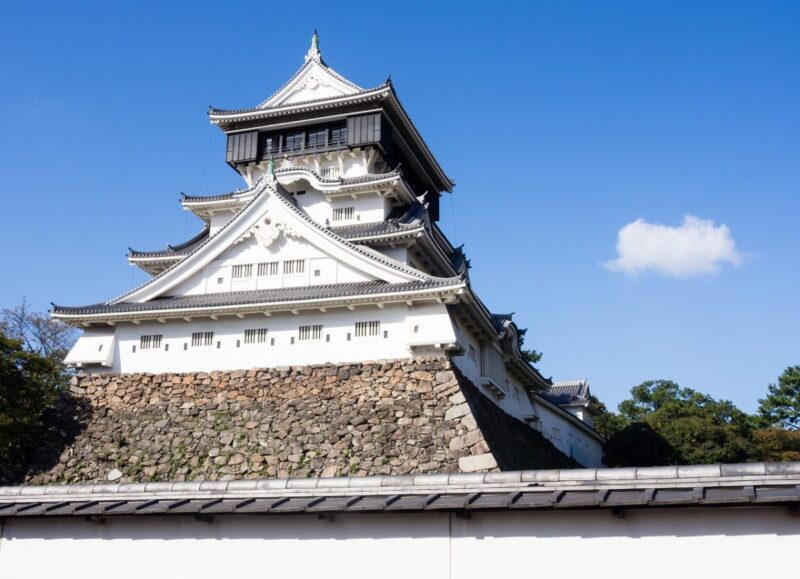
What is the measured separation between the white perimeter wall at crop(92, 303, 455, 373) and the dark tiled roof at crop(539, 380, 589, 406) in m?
18.8

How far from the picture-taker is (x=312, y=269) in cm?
2325

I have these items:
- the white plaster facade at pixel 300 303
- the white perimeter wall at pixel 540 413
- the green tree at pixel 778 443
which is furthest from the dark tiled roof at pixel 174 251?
the green tree at pixel 778 443

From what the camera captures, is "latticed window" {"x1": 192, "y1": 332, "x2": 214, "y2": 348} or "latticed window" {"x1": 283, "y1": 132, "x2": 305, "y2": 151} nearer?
"latticed window" {"x1": 192, "y1": 332, "x2": 214, "y2": 348}

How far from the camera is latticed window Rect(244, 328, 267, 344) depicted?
2233 cm

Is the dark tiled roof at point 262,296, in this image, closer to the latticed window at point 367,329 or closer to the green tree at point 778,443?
the latticed window at point 367,329

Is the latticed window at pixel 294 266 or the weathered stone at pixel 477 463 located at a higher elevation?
the latticed window at pixel 294 266

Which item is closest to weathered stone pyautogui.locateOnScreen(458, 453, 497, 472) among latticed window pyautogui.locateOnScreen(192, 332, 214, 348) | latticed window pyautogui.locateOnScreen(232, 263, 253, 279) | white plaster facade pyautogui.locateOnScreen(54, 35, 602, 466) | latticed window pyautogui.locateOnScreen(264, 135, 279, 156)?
white plaster facade pyautogui.locateOnScreen(54, 35, 602, 466)

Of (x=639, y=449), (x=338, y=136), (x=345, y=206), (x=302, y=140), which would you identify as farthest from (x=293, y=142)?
Result: (x=639, y=449)

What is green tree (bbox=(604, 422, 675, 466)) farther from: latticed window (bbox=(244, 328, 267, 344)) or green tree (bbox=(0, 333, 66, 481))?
green tree (bbox=(0, 333, 66, 481))

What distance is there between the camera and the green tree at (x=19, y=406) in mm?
21250

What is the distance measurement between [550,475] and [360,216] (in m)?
18.5

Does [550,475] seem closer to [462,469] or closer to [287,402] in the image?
[462,469]

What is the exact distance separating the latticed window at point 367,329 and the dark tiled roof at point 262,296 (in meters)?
0.96

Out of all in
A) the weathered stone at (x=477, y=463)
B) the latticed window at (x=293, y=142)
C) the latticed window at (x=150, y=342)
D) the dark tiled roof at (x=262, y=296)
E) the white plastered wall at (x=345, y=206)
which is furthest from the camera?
the latticed window at (x=293, y=142)
